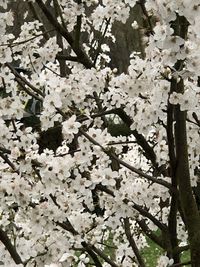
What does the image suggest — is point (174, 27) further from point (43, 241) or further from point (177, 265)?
point (43, 241)

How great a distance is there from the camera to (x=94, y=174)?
3.27 meters

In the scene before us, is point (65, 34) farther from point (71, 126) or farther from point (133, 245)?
point (133, 245)

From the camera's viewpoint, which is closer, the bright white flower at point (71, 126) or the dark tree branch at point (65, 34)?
the bright white flower at point (71, 126)

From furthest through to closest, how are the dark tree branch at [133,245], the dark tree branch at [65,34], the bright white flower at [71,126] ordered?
the dark tree branch at [133,245]
the dark tree branch at [65,34]
the bright white flower at [71,126]

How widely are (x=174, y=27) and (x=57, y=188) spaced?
4.17ft

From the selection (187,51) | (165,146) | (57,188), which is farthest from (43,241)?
(187,51)

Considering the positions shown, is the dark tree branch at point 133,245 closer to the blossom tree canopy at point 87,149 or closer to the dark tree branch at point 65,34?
the blossom tree canopy at point 87,149

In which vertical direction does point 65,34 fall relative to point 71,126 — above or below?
above

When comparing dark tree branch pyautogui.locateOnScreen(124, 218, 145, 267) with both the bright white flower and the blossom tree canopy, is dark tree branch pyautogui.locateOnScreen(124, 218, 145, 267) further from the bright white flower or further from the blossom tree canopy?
the bright white flower

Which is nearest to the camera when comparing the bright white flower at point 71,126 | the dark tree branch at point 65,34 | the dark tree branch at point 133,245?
the bright white flower at point 71,126

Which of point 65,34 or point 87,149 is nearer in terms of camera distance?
point 87,149

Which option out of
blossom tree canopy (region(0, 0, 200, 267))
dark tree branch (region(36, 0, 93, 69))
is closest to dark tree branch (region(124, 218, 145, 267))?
blossom tree canopy (region(0, 0, 200, 267))

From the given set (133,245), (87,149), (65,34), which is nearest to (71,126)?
(87,149)

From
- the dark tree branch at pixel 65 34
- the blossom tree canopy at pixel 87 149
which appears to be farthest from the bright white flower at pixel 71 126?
the dark tree branch at pixel 65 34
